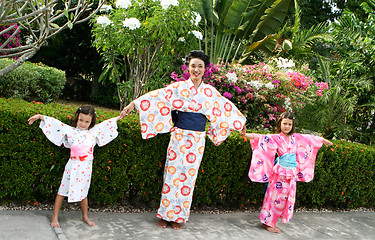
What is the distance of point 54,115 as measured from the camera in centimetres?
380

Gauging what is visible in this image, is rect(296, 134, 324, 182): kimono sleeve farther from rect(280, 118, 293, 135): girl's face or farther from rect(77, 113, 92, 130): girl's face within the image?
rect(77, 113, 92, 130): girl's face

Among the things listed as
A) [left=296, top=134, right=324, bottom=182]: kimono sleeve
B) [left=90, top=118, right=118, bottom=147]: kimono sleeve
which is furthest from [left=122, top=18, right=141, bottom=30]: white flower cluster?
[left=296, top=134, right=324, bottom=182]: kimono sleeve

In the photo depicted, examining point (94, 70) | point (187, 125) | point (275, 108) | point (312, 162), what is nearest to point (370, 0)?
point (275, 108)

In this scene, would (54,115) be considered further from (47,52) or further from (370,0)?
(47,52)

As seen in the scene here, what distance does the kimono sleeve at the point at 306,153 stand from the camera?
4.45m

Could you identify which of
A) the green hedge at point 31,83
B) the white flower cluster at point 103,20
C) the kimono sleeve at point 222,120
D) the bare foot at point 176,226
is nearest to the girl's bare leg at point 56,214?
the bare foot at point 176,226

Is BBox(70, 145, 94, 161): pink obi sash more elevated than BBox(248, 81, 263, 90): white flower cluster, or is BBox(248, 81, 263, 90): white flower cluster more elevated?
BBox(248, 81, 263, 90): white flower cluster

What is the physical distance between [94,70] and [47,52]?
2060mm

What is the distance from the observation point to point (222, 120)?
404 cm

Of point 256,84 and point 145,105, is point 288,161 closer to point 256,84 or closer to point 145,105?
point 145,105

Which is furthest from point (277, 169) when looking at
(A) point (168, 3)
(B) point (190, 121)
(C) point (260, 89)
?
(A) point (168, 3)

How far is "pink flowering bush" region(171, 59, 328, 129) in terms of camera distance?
6.68 meters

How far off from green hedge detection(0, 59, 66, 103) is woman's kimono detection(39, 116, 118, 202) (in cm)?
298

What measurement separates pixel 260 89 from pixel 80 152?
443cm
